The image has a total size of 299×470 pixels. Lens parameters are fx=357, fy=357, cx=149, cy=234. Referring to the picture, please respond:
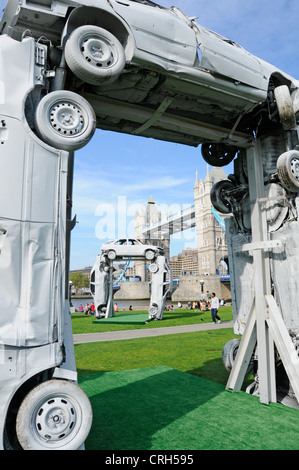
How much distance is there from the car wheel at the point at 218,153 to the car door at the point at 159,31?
7.95ft

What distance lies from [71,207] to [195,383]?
404 centimetres

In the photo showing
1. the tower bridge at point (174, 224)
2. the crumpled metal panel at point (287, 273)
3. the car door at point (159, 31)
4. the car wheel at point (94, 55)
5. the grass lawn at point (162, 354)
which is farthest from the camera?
the tower bridge at point (174, 224)

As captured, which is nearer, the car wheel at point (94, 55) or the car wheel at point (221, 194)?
the car wheel at point (94, 55)

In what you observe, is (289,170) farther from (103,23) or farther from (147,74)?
(103,23)

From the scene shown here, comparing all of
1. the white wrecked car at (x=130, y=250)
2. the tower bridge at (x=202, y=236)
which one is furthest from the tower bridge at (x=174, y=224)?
the white wrecked car at (x=130, y=250)

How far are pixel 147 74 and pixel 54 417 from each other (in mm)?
3736

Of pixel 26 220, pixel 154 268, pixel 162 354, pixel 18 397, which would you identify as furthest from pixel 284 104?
pixel 154 268

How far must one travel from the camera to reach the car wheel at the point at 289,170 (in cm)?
525

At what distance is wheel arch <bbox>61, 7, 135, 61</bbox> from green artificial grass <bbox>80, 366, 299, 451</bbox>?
4286mm

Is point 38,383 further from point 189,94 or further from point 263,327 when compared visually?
point 189,94

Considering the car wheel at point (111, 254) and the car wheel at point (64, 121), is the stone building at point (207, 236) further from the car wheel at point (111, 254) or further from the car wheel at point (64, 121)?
the car wheel at point (64, 121)

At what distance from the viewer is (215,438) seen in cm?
409

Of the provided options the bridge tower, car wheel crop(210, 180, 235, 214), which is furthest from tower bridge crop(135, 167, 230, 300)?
car wheel crop(210, 180, 235, 214)

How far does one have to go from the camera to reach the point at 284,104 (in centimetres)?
525
